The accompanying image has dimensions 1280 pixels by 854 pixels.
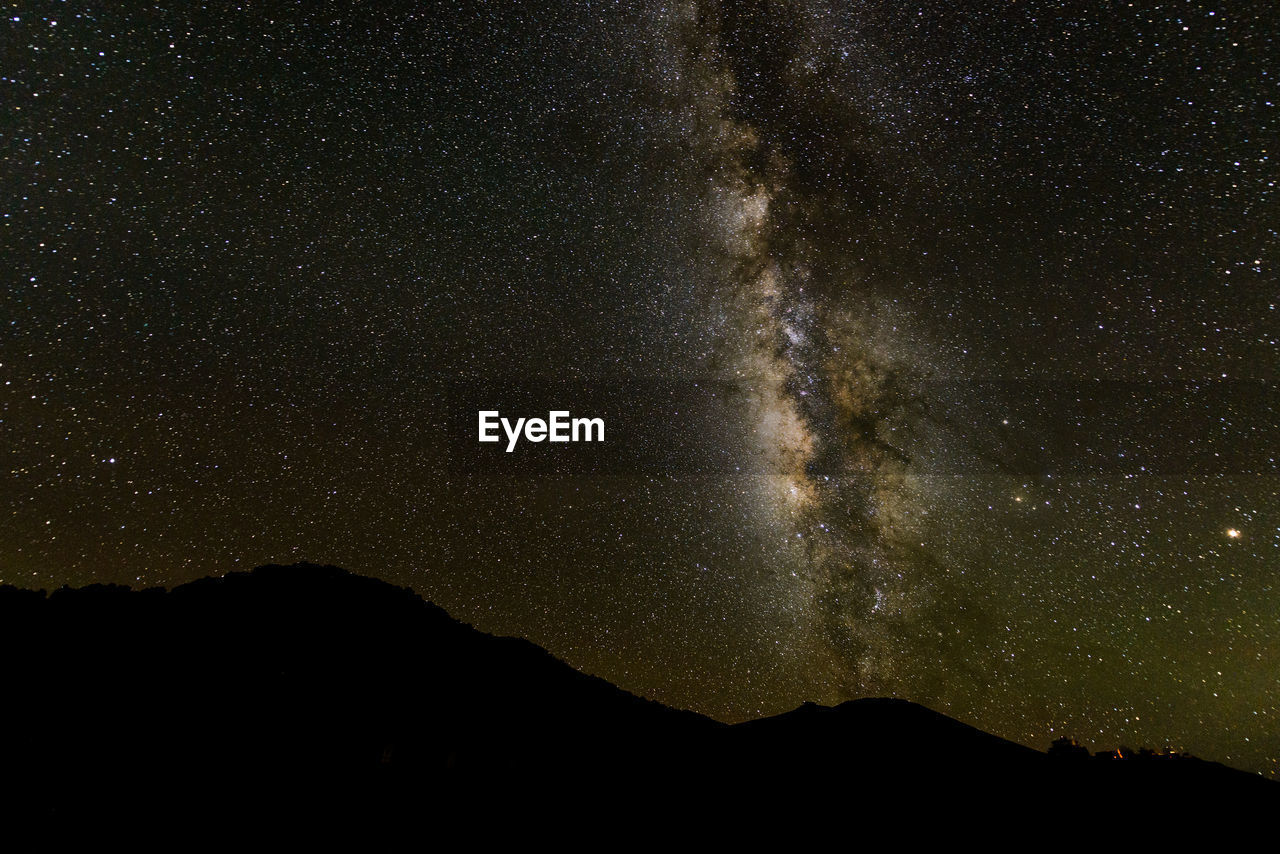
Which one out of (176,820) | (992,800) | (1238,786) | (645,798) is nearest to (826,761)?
(992,800)

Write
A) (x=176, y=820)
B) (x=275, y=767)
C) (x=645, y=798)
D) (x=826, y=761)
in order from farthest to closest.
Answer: (x=826, y=761)
(x=645, y=798)
(x=275, y=767)
(x=176, y=820)

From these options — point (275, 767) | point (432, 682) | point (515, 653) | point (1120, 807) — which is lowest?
point (1120, 807)

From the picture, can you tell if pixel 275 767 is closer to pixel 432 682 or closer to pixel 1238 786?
pixel 432 682

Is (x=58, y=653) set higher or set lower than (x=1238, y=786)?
higher

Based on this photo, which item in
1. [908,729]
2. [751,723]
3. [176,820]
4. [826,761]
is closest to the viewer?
[176,820]

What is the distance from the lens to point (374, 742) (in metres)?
21.4

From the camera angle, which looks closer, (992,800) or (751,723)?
(992,800)

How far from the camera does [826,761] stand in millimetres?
25375

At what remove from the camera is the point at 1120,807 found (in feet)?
65.8

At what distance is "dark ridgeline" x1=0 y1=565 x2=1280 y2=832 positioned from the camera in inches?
719

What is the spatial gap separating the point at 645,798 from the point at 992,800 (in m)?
14.0

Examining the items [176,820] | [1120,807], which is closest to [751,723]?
[1120,807]

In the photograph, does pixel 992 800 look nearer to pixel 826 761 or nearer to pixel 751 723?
pixel 826 761

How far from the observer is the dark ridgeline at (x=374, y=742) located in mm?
18266
